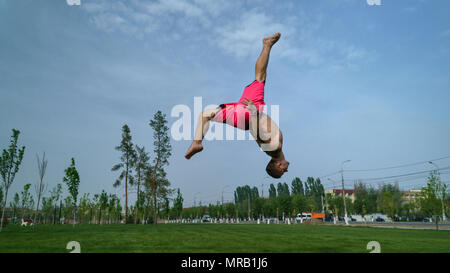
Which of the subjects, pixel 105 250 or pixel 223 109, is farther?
pixel 105 250

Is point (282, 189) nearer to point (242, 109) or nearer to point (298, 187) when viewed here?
point (298, 187)

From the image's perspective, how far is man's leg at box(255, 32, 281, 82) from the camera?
426cm

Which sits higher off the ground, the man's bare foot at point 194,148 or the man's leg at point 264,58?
the man's leg at point 264,58

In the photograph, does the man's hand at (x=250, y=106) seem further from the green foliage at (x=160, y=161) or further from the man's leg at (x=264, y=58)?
the green foliage at (x=160, y=161)

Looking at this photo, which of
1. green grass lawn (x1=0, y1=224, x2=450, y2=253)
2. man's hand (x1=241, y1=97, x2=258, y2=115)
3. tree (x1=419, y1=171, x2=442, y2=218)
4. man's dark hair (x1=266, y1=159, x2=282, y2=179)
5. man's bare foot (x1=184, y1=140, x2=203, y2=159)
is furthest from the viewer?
tree (x1=419, y1=171, x2=442, y2=218)

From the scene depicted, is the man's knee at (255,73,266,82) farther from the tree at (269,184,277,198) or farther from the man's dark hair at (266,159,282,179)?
the tree at (269,184,277,198)

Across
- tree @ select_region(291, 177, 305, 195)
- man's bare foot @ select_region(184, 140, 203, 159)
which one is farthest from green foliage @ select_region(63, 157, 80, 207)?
tree @ select_region(291, 177, 305, 195)

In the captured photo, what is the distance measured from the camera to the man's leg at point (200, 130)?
3.96 meters

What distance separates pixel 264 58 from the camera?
4.35 m

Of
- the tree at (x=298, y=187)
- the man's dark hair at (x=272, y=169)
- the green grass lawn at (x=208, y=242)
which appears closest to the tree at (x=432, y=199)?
the green grass lawn at (x=208, y=242)
